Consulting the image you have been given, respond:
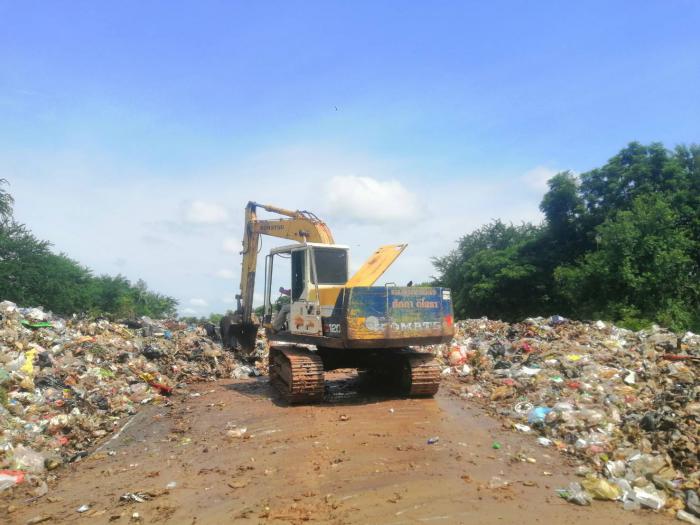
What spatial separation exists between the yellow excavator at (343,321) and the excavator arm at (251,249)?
0.05m

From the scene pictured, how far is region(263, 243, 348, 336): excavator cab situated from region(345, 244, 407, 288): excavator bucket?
1.01 feet

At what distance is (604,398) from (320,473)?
177 inches

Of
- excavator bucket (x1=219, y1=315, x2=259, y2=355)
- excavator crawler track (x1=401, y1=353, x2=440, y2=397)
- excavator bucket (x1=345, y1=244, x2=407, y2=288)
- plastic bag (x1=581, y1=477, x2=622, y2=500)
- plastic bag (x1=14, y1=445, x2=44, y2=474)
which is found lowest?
plastic bag (x1=581, y1=477, x2=622, y2=500)

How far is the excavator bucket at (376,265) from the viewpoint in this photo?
8781 mm

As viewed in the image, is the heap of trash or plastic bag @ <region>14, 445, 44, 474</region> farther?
the heap of trash

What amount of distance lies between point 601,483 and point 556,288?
70.5 ft

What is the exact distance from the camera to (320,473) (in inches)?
207

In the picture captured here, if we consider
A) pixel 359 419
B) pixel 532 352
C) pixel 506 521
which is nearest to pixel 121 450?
pixel 359 419

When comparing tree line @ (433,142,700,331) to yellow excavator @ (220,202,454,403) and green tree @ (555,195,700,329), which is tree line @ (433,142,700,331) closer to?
green tree @ (555,195,700,329)

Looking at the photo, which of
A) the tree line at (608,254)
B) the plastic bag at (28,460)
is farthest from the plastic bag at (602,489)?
the tree line at (608,254)

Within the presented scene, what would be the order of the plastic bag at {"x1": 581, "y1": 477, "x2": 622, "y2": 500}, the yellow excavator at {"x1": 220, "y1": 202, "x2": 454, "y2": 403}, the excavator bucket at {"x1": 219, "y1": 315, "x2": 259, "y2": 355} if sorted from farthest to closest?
the excavator bucket at {"x1": 219, "y1": 315, "x2": 259, "y2": 355} → the yellow excavator at {"x1": 220, "y1": 202, "x2": 454, "y2": 403} → the plastic bag at {"x1": 581, "y1": 477, "x2": 622, "y2": 500}

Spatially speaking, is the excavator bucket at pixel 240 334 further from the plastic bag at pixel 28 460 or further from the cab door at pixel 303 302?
the plastic bag at pixel 28 460

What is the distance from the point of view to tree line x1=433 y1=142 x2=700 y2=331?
64.1 feet

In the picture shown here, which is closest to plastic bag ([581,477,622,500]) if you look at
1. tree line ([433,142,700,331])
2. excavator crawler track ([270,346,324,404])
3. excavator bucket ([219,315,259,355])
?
excavator crawler track ([270,346,324,404])
